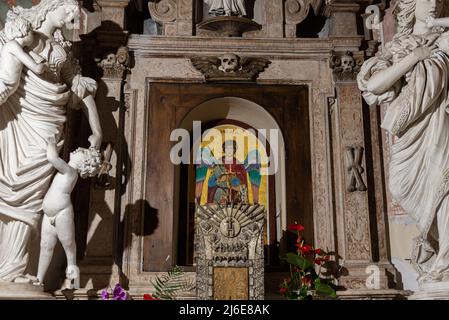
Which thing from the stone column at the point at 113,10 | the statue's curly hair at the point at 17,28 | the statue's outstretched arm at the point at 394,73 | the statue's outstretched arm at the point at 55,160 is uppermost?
the stone column at the point at 113,10

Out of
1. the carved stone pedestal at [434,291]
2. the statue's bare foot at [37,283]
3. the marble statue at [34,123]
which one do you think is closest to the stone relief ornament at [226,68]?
the marble statue at [34,123]

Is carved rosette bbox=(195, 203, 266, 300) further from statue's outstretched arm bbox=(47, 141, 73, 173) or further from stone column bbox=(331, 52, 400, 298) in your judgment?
statue's outstretched arm bbox=(47, 141, 73, 173)

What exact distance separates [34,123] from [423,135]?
3.04 meters

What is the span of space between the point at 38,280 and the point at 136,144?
1683 mm

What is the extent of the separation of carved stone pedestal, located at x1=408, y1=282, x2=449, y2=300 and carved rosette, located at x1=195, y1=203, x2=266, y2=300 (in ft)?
4.00

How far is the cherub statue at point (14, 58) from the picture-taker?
429 cm

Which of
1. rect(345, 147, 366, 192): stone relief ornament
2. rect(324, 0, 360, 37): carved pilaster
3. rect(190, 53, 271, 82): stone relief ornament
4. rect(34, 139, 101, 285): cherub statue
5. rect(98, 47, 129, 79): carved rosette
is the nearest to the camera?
rect(34, 139, 101, 285): cherub statue

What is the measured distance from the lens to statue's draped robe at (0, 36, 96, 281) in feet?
13.9

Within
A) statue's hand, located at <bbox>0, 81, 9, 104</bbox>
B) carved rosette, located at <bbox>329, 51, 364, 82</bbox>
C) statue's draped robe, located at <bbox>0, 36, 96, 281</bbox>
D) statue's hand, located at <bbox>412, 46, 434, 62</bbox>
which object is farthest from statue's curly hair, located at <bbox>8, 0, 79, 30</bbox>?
statue's hand, located at <bbox>412, 46, 434, 62</bbox>

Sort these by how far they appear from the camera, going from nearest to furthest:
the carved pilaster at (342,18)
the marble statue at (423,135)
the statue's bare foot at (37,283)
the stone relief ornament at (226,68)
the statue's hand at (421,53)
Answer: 1. the marble statue at (423,135)
2. the statue's hand at (421,53)
3. the statue's bare foot at (37,283)
4. the stone relief ornament at (226,68)
5. the carved pilaster at (342,18)

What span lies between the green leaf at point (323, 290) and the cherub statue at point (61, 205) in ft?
6.42

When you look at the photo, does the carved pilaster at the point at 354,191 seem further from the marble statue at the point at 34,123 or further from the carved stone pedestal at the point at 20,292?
the carved stone pedestal at the point at 20,292

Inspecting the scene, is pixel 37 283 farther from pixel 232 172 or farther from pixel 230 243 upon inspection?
pixel 232 172

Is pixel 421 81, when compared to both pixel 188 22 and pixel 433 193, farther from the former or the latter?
pixel 188 22
